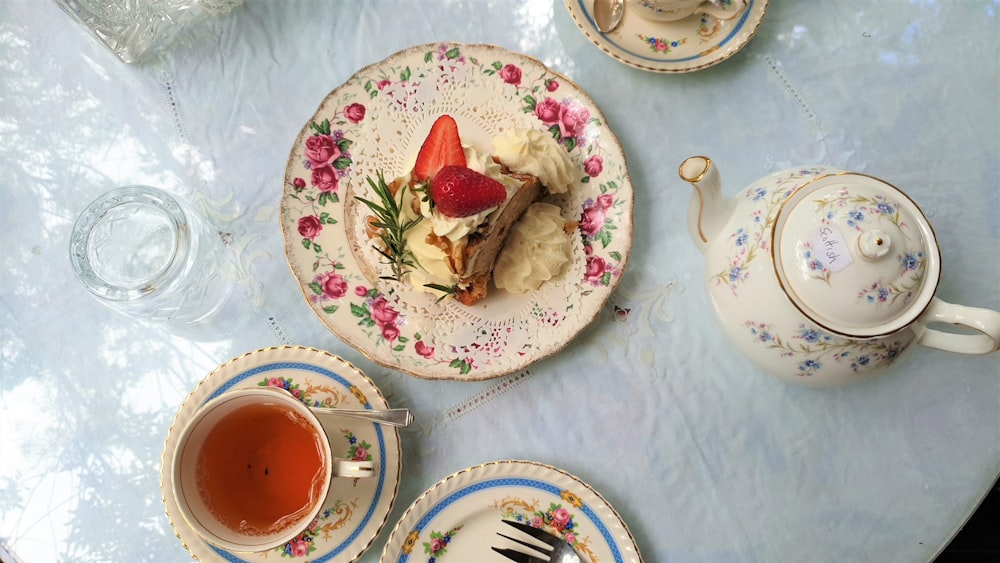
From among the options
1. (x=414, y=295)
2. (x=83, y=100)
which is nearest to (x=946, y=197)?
(x=414, y=295)

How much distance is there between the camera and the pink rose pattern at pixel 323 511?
100 centimetres

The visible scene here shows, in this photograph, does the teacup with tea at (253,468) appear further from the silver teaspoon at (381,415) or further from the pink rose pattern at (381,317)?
the pink rose pattern at (381,317)

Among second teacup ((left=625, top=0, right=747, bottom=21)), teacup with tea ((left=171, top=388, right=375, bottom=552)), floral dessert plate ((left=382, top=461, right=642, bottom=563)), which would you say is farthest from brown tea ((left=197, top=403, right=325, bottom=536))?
second teacup ((left=625, top=0, right=747, bottom=21))

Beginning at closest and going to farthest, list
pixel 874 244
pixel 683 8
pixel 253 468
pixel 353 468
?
pixel 874 244
pixel 353 468
pixel 253 468
pixel 683 8

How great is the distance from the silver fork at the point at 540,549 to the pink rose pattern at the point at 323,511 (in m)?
0.25

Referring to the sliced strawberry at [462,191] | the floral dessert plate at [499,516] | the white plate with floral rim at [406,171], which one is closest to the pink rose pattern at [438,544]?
the floral dessert plate at [499,516]

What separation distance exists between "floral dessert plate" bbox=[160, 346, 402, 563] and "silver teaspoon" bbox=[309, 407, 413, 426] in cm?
3

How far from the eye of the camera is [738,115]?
115cm

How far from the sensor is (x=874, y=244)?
0.75m

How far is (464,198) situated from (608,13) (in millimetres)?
476

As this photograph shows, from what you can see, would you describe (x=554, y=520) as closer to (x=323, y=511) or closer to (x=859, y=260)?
(x=323, y=511)

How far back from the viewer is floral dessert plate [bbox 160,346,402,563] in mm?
995


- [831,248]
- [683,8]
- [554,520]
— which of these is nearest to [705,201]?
[831,248]

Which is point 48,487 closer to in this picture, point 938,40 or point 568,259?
point 568,259
